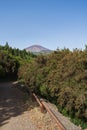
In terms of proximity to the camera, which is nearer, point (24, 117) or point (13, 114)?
point (24, 117)

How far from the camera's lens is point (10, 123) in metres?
14.1

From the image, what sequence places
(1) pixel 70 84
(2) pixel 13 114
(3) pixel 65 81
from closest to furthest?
(2) pixel 13 114
(1) pixel 70 84
(3) pixel 65 81

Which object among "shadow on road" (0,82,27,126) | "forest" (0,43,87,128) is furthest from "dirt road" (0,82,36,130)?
"forest" (0,43,87,128)

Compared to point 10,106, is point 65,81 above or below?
above

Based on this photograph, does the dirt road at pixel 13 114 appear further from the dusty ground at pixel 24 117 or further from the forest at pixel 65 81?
the forest at pixel 65 81

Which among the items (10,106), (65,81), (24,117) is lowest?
(24,117)

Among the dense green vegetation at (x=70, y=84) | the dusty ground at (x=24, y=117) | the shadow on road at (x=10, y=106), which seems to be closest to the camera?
the dusty ground at (x=24, y=117)

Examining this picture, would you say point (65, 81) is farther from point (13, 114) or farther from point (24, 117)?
point (13, 114)

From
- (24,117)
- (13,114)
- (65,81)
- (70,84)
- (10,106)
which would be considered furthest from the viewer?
(10,106)

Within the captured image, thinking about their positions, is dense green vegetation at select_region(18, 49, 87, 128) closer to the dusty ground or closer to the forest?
the forest

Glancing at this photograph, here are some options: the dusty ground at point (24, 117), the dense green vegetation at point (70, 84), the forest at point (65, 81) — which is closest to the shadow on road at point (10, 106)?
the dusty ground at point (24, 117)

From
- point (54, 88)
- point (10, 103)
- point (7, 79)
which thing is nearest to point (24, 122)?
point (54, 88)

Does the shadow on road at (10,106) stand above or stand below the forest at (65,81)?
below

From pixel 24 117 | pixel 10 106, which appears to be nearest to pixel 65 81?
pixel 24 117
